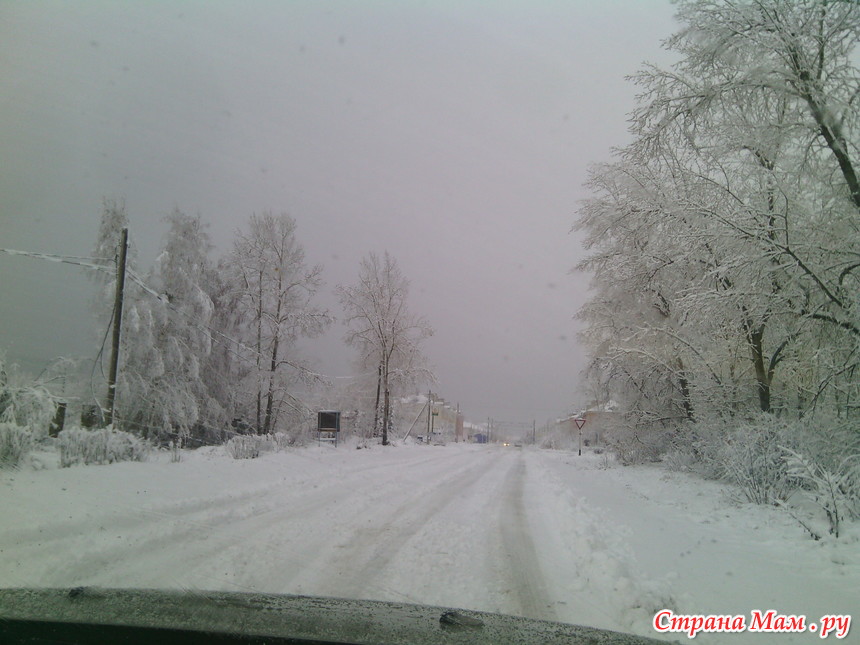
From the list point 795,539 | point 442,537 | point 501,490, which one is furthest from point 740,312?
point 442,537

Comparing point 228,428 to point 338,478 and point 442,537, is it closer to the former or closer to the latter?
point 338,478

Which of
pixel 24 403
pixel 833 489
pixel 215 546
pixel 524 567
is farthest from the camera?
pixel 24 403

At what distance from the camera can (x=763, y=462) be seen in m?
10.7

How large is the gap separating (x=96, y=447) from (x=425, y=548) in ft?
29.5

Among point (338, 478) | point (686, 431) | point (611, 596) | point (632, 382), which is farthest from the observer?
point (632, 382)

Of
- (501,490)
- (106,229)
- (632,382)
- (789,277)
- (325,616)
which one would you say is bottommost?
(501,490)

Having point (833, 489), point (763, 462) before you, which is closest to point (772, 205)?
point (763, 462)

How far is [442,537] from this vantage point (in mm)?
7465

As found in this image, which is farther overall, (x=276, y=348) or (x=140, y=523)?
(x=276, y=348)

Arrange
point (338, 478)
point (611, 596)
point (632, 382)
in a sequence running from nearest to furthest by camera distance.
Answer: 1. point (611, 596)
2. point (338, 478)
3. point (632, 382)

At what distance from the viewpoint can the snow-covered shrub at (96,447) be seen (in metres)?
11.4

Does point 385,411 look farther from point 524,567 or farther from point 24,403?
point 524,567

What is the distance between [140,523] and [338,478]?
22.9ft

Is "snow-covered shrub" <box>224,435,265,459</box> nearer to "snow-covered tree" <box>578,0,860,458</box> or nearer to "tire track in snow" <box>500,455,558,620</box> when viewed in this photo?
"tire track in snow" <box>500,455,558,620</box>
